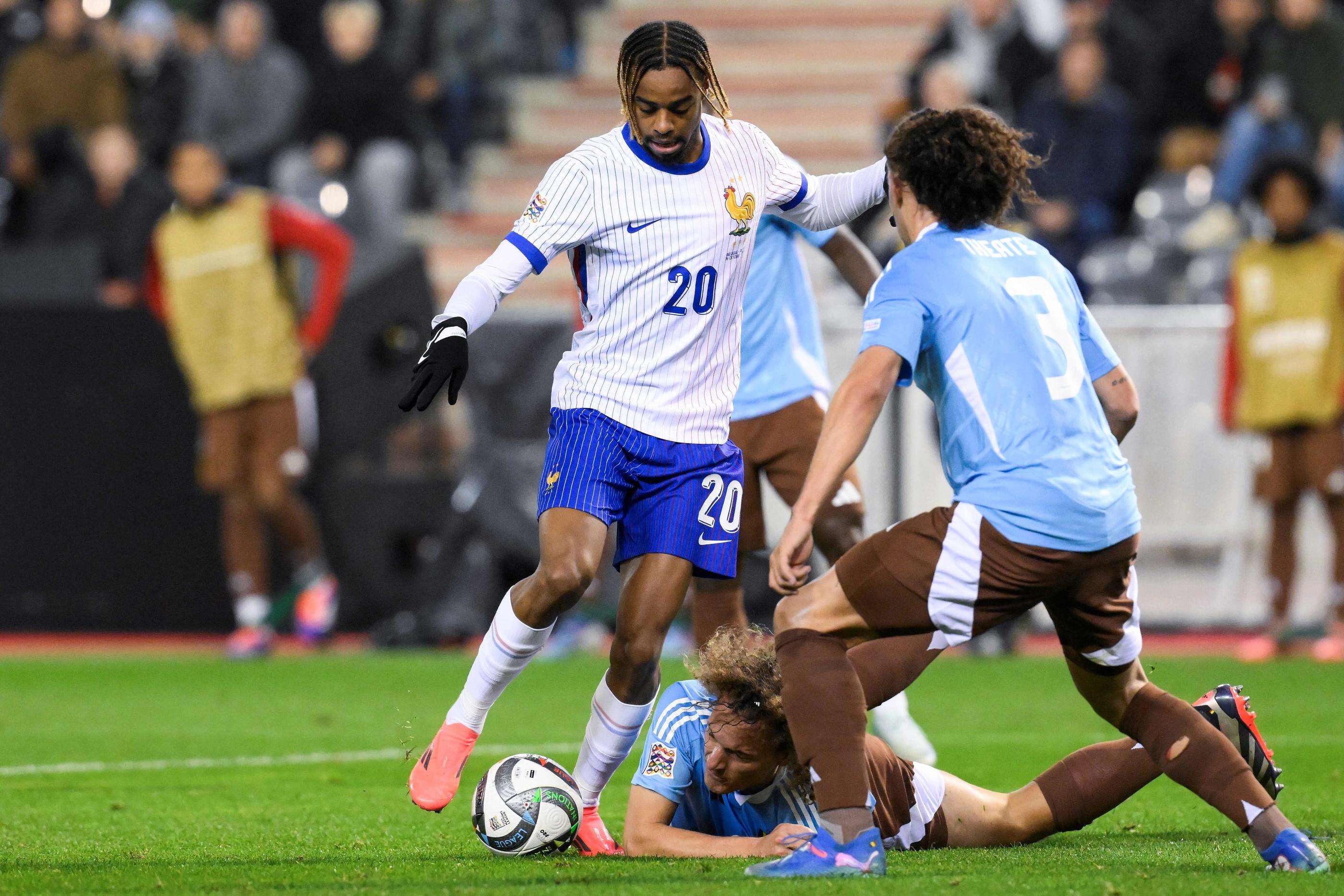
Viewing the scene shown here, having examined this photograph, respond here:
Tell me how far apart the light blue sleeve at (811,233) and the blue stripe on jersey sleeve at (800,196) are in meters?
0.12

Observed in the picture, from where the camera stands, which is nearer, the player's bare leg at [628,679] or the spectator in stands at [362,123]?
the player's bare leg at [628,679]

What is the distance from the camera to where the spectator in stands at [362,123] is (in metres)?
15.4

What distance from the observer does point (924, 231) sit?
459 cm

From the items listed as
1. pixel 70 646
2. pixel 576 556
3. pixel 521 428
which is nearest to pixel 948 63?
pixel 521 428

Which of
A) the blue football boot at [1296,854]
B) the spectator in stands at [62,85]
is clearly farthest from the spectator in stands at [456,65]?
the blue football boot at [1296,854]

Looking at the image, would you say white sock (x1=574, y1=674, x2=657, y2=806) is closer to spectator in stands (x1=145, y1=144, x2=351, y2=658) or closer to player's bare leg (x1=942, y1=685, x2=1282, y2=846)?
player's bare leg (x1=942, y1=685, x2=1282, y2=846)

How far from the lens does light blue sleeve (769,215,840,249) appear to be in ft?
19.5

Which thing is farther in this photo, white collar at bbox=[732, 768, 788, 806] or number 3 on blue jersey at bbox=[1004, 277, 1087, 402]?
white collar at bbox=[732, 768, 788, 806]

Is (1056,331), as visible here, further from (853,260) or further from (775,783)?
(853,260)

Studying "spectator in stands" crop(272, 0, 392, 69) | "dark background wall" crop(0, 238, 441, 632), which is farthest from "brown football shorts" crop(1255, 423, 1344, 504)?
"spectator in stands" crop(272, 0, 392, 69)

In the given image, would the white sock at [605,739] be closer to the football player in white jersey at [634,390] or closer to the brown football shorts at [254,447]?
the football player in white jersey at [634,390]

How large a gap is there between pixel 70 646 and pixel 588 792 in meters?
8.24

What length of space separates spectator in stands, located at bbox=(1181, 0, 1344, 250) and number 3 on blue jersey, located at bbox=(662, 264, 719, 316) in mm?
8383

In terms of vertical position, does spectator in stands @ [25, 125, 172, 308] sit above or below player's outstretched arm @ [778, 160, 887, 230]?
below
